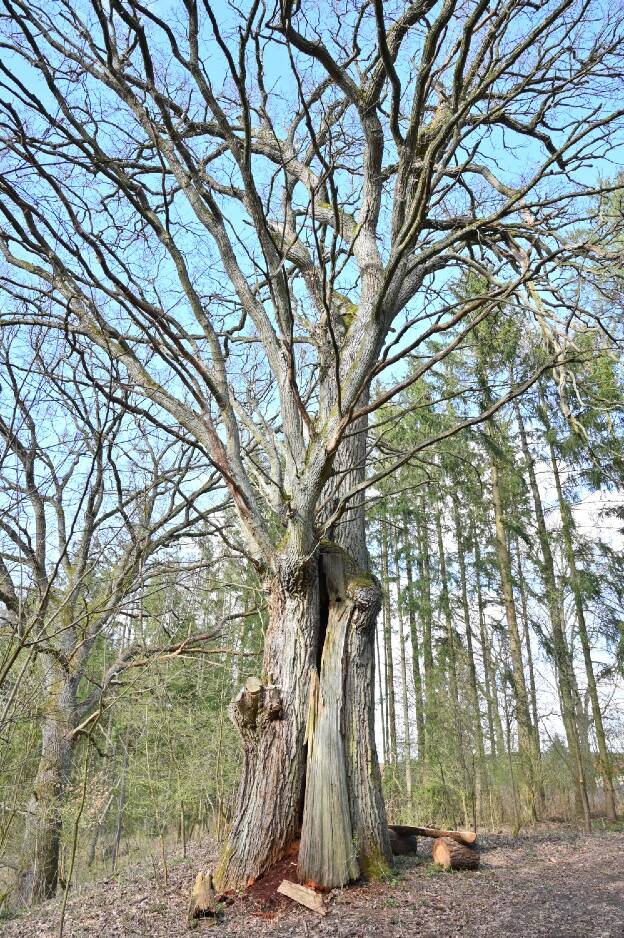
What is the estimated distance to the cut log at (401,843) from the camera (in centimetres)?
535

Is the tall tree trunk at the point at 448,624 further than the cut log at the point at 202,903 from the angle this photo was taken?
Yes

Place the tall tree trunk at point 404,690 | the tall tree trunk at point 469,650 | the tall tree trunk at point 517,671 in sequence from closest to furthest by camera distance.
Result: 1. the tall tree trunk at point 517,671
2. the tall tree trunk at point 469,650
3. the tall tree trunk at point 404,690

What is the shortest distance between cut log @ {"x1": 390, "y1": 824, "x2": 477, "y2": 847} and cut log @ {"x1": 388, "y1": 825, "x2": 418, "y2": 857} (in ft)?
0.09

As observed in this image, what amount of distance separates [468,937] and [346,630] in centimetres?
207

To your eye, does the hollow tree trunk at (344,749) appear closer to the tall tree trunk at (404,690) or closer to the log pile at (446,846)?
the log pile at (446,846)

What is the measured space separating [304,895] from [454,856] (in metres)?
1.71

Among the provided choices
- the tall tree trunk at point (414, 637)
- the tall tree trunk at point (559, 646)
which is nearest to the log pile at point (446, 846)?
the tall tree trunk at point (559, 646)

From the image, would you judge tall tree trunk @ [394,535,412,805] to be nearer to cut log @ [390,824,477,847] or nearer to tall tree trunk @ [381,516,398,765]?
tall tree trunk @ [381,516,398,765]

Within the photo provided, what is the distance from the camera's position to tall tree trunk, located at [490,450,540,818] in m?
10.4

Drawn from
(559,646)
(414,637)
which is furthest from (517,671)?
(414,637)

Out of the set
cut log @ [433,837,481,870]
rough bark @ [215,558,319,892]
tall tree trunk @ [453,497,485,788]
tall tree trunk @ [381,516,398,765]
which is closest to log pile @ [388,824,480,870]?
cut log @ [433,837,481,870]

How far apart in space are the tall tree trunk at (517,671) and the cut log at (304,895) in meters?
7.70

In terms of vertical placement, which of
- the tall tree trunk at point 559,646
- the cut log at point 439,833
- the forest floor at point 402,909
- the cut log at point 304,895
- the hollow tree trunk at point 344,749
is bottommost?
the forest floor at point 402,909

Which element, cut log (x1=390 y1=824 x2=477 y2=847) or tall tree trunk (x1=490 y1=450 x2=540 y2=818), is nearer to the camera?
cut log (x1=390 y1=824 x2=477 y2=847)
